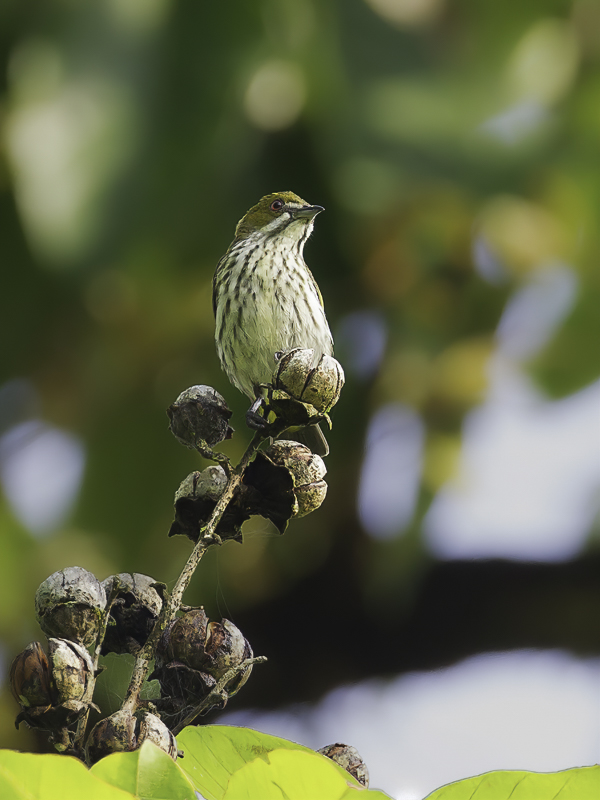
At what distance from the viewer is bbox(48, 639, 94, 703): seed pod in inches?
25.4

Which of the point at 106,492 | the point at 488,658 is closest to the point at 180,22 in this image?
the point at 106,492

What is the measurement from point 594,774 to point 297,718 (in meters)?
2.56

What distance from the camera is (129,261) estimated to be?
3.30 metres

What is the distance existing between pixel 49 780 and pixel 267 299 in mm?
1469

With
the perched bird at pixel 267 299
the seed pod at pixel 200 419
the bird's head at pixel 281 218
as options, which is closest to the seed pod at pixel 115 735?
the seed pod at pixel 200 419

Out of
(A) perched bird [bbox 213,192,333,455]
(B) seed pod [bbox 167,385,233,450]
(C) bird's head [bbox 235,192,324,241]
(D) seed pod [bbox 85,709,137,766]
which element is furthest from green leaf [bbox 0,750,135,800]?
(C) bird's head [bbox 235,192,324,241]

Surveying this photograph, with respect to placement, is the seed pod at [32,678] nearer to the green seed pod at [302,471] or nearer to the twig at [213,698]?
the twig at [213,698]

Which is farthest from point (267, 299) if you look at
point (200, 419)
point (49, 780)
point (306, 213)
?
point (49, 780)

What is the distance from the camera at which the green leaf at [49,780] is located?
0.41 m

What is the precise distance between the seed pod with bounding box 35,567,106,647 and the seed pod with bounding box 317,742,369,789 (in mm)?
230

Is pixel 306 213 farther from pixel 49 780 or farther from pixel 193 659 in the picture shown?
pixel 49 780

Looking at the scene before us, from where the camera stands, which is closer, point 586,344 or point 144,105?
point 144,105

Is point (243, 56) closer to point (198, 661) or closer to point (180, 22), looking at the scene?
point (180, 22)

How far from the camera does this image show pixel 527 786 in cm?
52
